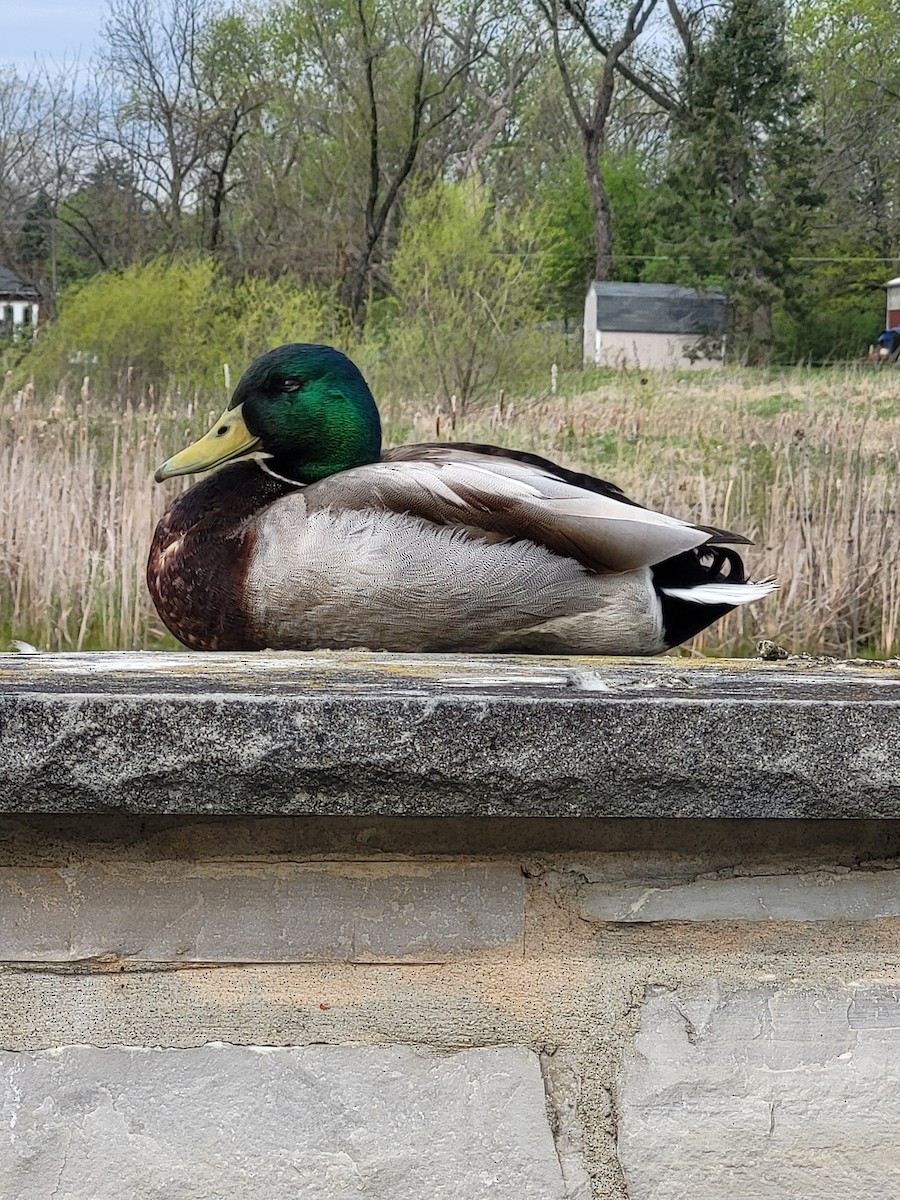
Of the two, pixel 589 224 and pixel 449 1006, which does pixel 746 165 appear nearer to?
pixel 589 224

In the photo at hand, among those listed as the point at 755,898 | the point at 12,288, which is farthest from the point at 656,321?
the point at 755,898

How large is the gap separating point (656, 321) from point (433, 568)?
36.2m

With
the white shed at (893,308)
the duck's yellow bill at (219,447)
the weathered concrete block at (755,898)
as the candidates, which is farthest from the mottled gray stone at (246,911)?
the white shed at (893,308)

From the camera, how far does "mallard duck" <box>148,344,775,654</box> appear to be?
5.76 ft

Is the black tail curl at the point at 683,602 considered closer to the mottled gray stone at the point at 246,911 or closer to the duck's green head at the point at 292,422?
the duck's green head at the point at 292,422

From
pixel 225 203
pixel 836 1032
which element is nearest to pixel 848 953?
pixel 836 1032

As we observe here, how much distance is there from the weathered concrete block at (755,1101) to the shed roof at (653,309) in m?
35.7

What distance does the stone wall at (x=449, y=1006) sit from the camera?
115 cm

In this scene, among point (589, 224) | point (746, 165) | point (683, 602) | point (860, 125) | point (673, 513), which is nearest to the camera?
point (683, 602)

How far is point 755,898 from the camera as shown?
1191 mm

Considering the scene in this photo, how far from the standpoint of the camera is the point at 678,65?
33.6 meters

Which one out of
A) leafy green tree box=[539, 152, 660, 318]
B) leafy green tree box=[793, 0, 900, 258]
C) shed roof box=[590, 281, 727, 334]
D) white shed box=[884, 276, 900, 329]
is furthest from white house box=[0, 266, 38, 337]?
white shed box=[884, 276, 900, 329]

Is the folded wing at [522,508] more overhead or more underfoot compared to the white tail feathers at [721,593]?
more overhead

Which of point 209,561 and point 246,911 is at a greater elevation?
point 209,561
